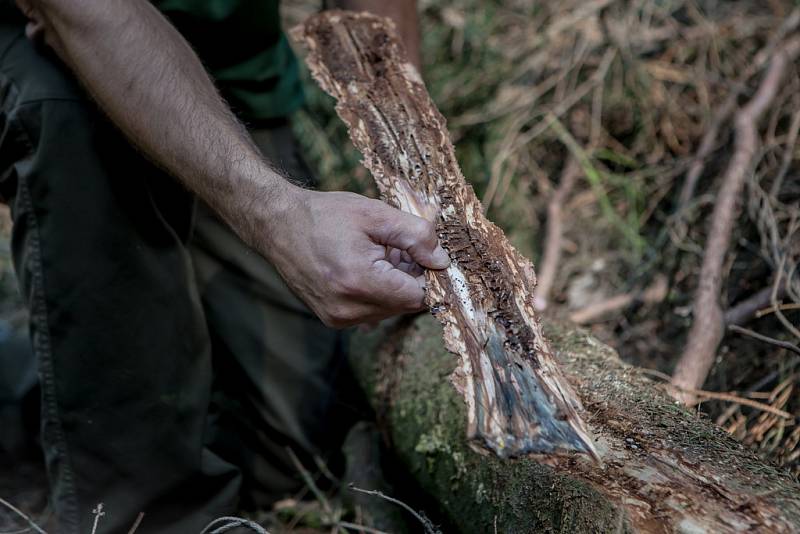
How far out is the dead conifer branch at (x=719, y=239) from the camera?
1.79 metres

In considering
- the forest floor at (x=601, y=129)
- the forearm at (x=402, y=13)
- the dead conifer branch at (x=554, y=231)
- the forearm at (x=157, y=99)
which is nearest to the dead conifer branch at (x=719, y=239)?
the forest floor at (x=601, y=129)

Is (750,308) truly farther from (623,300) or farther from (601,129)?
(601,129)

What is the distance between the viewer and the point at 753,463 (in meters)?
1.16

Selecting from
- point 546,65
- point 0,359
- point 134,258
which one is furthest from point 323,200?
point 546,65

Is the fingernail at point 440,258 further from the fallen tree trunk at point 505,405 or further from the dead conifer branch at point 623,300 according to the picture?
the dead conifer branch at point 623,300

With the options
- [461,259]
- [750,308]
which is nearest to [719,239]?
[750,308]

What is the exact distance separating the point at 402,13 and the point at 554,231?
96 cm

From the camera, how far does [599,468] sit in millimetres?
1130

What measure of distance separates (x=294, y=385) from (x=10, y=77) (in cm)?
109

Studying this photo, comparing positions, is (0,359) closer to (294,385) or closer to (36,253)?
(36,253)

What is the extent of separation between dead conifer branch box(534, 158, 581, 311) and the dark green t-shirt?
0.97 m

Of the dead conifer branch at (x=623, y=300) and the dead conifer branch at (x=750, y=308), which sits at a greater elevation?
the dead conifer branch at (x=750, y=308)

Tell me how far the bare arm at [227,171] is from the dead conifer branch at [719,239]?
82 cm

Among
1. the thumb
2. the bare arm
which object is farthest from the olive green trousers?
the thumb
